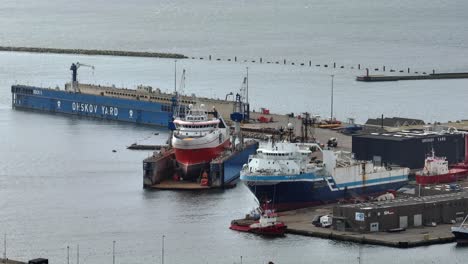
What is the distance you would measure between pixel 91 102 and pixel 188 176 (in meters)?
23.4

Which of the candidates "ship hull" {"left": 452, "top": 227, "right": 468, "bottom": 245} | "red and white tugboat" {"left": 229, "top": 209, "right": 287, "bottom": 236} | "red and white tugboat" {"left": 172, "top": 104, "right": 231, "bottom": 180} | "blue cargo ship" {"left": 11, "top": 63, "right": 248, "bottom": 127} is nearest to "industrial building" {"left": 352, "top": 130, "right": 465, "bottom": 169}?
"red and white tugboat" {"left": 172, "top": 104, "right": 231, "bottom": 180}

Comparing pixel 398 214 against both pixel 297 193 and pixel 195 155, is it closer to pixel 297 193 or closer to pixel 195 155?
pixel 297 193

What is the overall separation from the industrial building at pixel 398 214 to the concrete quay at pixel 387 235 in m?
0.26

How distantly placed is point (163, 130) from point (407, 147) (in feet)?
61.7

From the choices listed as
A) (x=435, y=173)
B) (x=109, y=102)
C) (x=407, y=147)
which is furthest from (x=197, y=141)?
(x=109, y=102)

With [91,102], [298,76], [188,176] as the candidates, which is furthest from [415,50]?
[188,176]

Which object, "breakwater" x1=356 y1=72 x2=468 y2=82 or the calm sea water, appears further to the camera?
"breakwater" x1=356 y1=72 x2=468 y2=82

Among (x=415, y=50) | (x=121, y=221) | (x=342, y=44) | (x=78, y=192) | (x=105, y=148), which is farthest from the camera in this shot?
(x=342, y=44)

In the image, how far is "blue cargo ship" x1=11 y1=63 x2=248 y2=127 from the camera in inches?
3036

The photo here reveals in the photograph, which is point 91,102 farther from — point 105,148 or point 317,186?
point 317,186

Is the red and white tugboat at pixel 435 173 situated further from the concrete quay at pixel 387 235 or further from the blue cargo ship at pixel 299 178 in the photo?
the concrete quay at pixel 387 235

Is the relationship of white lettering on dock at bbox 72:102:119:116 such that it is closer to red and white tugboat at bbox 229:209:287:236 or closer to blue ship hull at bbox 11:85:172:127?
blue ship hull at bbox 11:85:172:127

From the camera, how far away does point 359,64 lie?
113 meters

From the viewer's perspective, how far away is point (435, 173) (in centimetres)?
5644
